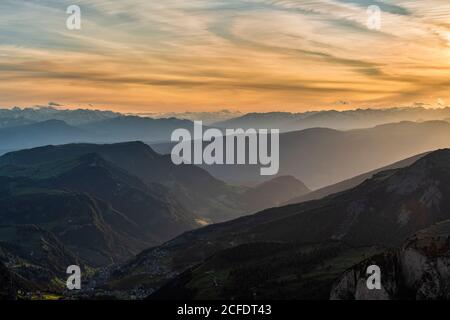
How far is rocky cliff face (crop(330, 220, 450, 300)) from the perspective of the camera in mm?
138875

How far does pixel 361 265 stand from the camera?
161125mm

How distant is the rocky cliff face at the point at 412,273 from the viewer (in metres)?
139

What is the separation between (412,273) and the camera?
146 meters
